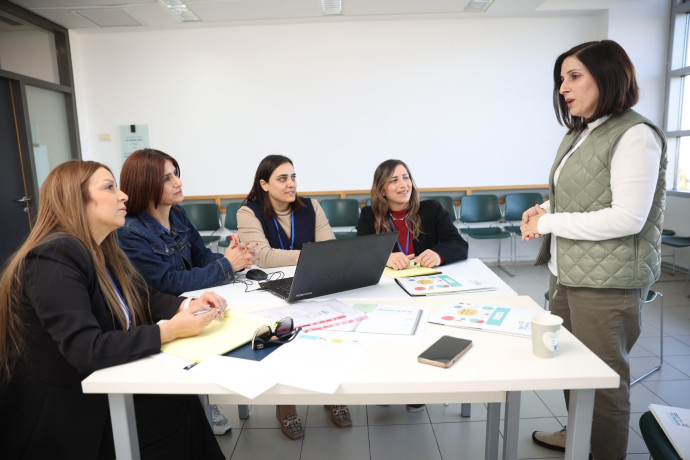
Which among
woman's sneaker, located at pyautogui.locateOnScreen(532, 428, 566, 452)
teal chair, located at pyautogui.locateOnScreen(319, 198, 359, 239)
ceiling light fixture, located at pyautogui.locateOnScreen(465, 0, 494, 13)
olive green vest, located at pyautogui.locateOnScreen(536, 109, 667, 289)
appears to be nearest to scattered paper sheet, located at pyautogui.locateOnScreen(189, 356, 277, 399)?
olive green vest, located at pyautogui.locateOnScreen(536, 109, 667, 289)

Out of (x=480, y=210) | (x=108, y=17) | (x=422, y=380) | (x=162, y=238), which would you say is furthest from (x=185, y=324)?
(x=108, y=17)

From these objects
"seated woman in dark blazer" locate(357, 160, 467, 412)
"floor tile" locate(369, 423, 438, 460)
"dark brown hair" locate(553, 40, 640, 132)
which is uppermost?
"dark brown hair" locate(553, 40, 640, 132)

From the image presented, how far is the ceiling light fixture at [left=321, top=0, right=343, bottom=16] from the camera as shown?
15.4 ft

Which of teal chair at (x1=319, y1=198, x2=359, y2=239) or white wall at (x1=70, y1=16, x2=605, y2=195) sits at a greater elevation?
white wall at (x1=70, y1=16, x2=605, y2=195)

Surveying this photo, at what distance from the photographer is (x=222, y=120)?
547 cm

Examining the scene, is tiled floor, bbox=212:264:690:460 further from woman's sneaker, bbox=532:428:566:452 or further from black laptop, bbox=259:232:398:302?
black laptop, bbox=259:232:398:302

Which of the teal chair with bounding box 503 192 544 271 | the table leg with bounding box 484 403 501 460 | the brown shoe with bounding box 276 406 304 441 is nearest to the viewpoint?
the table leg with bounding box 484 403 501 460

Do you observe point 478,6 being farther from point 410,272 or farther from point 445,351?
point 445,351

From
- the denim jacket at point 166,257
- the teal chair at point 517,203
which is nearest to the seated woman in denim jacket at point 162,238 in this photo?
the denim jacket at point 166,257

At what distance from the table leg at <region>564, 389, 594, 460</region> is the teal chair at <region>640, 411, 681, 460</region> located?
0.78 ft

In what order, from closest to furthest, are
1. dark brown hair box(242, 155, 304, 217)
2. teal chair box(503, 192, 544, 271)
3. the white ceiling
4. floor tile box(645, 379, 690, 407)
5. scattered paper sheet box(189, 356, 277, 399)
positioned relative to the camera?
scattered paper sheet box(189, 356, 277, 399), floor tile box(645, 379, 690, 407), dark brown hair box(242, 155, 304, 217), the white ceiling, teal chair box(503, 192, 544, 271)

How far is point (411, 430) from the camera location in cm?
216

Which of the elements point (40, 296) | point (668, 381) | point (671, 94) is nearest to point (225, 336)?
point (40, 296)

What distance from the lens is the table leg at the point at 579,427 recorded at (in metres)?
1.11
